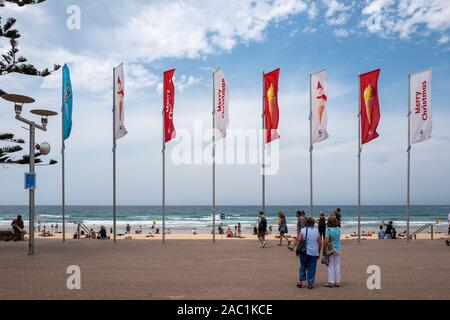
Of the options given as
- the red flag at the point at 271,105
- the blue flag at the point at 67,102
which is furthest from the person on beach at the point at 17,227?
the red flag at the point at 271,105

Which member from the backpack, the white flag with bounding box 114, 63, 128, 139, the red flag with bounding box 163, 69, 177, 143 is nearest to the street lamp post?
the white flag with bounding box 114, 63, 128, 139

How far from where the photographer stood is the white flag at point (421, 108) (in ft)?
61.3

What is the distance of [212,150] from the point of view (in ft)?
63.7

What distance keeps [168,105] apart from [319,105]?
21.9 ft

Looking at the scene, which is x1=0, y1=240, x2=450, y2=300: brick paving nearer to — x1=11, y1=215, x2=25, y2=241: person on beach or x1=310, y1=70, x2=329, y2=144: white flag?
x1=11, y1=215, x2=25, y2=241: person on beach

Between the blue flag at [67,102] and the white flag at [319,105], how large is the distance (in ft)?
34.7

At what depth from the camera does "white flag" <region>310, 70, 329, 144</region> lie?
749 inches

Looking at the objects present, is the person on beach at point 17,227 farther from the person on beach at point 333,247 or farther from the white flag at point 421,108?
the white flag at point 421,108

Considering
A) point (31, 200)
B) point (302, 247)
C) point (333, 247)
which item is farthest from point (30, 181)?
point (333, 247)

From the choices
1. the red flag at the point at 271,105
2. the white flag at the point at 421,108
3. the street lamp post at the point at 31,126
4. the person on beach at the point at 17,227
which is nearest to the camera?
the street lamp post at the point at 31,126

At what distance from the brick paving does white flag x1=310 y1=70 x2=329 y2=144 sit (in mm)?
5110
